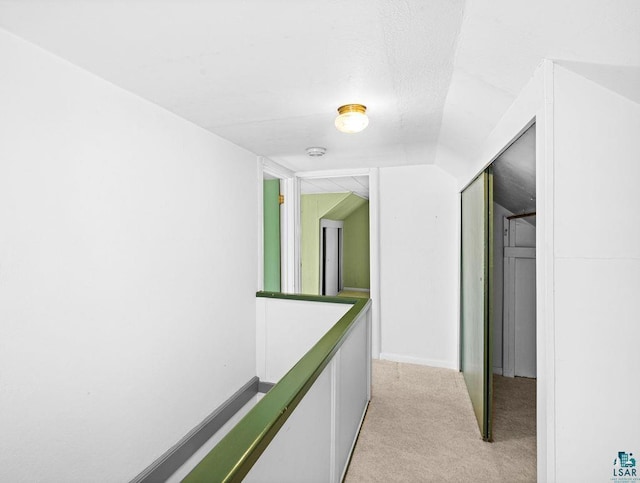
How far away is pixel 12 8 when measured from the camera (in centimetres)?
111

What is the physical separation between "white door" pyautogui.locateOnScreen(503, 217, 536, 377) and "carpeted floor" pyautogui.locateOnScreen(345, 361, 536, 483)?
18 centimetres

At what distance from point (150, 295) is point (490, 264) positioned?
7.09 ft

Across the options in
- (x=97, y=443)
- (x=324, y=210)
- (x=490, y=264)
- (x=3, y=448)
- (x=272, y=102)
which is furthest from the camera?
(x=324, y=210)

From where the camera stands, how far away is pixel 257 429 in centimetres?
87

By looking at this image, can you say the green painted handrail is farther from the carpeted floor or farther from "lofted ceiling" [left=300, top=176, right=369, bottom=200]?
"lofted ceiling" [left=300, top=176, right=369, bottom=200]

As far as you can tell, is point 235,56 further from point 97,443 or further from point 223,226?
point 97,443

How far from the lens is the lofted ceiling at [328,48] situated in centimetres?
100

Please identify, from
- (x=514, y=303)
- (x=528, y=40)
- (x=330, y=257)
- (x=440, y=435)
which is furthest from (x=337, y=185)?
(x=528, y=40)

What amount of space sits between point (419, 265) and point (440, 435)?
168 centimetres

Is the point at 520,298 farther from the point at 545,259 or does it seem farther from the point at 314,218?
the point at 314,218

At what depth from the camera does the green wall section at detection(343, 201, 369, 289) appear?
757 centimetres

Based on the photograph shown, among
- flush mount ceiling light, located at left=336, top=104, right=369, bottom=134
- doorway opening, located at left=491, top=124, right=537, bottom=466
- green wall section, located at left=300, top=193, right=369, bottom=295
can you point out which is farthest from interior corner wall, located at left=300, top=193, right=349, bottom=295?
flush mount ceiling light, located at left=336, top=104, right=369, bottom=134

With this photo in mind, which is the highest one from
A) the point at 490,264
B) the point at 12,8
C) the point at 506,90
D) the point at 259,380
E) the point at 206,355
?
the point at 12,8

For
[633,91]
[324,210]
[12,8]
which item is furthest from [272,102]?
[324,210]
